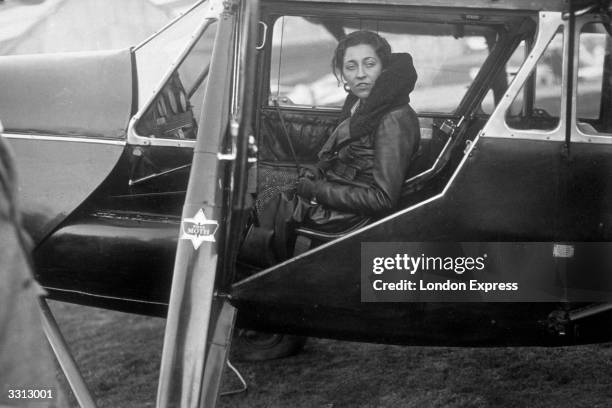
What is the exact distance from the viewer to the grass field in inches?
157

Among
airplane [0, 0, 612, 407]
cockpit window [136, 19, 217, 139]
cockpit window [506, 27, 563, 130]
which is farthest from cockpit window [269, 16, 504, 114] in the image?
cockpit window [136, 19, 217, 139]

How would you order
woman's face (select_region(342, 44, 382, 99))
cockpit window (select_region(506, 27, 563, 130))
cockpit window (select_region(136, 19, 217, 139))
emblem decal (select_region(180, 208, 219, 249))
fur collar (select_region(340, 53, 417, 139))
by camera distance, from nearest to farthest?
emblem decal (select_region(180, 208, 219, 249)), cockpit window (select_region(506, 27, 563, 130)), fur collar (select_region(340, 53, 417, 139)), cockpit window (select_region(136, 19, 217, 139)), woman's face (select_region(342, 44, 382, 99))

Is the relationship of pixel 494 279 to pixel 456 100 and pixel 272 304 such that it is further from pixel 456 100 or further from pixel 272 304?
pixel 456 100

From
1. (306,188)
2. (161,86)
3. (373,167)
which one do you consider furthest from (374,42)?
(161,86)

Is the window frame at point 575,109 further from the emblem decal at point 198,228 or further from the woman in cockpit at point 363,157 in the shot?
the emblem decal at point 198,228

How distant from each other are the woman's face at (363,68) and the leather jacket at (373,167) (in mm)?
230

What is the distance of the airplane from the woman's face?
0.69 feet

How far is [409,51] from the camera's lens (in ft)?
13.3

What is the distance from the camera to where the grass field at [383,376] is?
3988 millimetres

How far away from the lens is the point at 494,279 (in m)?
3.21

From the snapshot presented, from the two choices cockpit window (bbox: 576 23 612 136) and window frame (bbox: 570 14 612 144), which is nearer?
window frame (bbox: 570 14 612 144)

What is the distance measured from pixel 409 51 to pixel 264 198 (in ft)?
3.88

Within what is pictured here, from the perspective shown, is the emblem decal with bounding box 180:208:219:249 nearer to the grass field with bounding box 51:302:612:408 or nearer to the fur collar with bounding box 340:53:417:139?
the fur collar with bounding box 340:53:417:139

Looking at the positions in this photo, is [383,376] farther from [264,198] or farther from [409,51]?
[409,51]
